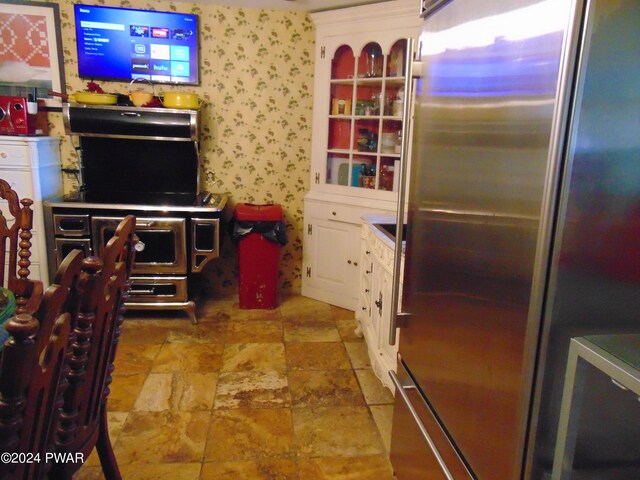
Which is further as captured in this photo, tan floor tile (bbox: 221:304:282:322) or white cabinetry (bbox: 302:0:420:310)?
tan floor tile (bbox: 221:304:282:322)

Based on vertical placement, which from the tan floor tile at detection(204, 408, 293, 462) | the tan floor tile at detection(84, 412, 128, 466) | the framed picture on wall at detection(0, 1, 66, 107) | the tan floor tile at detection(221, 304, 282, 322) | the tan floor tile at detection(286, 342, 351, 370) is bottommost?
the tan floor tile at detection(204, 408, 293, 462)

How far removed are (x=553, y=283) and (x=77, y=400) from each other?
1.13 meters

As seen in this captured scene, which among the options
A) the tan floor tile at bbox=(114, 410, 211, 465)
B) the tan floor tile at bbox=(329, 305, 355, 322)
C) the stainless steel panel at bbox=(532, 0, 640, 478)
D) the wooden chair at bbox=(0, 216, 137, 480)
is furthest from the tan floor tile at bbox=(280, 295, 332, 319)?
the stainless steel panel at bbox=(532, 0, 640, 478)

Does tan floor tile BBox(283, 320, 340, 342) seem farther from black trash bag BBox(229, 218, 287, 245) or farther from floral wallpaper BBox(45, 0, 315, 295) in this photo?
floral wallpaper BBox(45, 0, 315, 295)

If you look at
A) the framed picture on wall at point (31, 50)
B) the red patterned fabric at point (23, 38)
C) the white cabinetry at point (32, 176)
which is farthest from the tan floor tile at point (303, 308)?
the red patterned fabric at point (23, 38)

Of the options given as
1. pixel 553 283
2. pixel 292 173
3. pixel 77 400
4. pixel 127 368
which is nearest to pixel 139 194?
pixel 292 173

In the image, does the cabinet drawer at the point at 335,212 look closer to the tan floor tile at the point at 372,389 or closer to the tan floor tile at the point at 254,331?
the tan floor tile at the point at 254,331

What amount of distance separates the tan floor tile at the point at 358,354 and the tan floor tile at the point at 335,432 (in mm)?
461

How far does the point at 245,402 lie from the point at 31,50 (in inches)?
116

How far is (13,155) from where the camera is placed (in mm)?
3068

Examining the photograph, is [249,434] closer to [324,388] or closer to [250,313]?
[324,388]

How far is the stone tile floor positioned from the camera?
1.90m

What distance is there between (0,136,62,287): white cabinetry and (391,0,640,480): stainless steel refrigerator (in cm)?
289

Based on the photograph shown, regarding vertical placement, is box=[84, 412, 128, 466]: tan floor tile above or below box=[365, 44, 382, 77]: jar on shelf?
below
